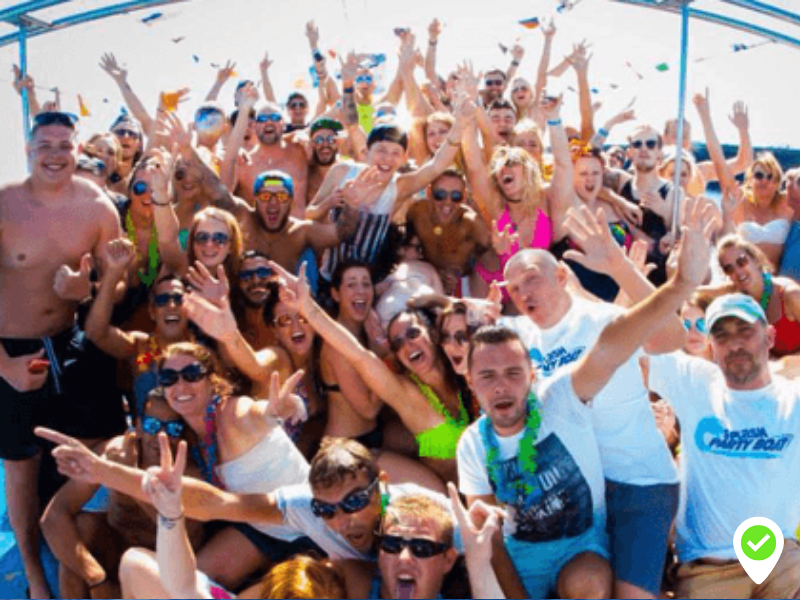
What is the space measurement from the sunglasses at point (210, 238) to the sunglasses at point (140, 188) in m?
0.68

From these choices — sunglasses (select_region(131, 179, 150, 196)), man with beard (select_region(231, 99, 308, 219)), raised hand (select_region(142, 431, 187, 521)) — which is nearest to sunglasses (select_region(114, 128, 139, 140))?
man with beard (select_region(231, 99, 308, 219))

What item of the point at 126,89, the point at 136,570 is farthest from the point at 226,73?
the point at 136,570

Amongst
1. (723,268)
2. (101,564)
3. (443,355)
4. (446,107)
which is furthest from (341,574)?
(446,107)

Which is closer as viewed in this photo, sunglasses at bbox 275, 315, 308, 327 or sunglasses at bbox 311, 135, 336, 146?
sunglasses at bbox 275, 315, 308, 327

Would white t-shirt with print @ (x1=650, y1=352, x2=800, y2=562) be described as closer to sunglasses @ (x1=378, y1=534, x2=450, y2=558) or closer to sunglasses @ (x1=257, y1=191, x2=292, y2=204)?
sunglasses @ (x1=378, y1=534, x2=450, y2=558)

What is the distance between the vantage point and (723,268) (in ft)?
12.4

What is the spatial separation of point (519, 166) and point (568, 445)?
2104 mm

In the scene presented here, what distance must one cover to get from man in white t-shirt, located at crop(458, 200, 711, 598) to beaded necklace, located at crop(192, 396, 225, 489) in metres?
1.02

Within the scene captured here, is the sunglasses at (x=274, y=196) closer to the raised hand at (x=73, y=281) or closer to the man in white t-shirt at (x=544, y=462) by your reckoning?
the raised hand at (x=73, y=281)

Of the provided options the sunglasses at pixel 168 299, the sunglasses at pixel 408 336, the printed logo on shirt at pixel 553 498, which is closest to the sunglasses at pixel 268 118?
the sunglasses at pixel 168 299

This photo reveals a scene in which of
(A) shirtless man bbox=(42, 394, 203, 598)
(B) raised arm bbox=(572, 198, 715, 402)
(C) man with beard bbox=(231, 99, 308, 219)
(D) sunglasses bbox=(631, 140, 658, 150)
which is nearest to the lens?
(B) raised arm bbox=(572, 198, 715, 402)

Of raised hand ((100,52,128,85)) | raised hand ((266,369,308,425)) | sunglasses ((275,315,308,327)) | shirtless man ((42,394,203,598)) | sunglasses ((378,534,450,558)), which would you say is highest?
raised hand ((100,52,128,85))

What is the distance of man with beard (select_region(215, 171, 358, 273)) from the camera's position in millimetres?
4066

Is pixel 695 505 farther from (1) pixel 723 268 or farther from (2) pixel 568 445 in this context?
(1) pixel 723 268
